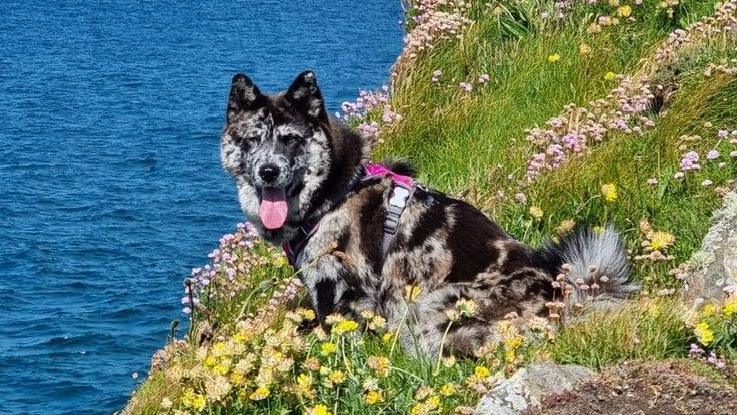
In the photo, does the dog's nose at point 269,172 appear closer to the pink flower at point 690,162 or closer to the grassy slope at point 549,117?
the grassy slope at point 549,117

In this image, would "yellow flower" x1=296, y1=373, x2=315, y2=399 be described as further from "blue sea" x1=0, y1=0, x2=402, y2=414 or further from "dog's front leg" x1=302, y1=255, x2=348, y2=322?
"blue sea" x1=0, y1=0, x2=402, y2=414

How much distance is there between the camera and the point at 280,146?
7500 millimetres

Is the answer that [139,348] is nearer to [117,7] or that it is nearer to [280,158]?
[280,158]

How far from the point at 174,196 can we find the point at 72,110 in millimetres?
7922

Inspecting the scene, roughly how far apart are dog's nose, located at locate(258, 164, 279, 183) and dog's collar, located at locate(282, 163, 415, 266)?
0.36 meters

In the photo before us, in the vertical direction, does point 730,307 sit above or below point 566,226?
below

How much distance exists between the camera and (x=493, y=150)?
33.4ft

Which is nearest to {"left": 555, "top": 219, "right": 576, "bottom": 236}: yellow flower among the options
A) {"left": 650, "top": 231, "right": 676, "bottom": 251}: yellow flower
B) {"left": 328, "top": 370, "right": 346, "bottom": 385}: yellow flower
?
{"left": 650, "top": 231, "right": 676, "bottom": 251}: yellow flower

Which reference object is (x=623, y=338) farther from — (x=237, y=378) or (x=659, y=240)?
(x=237, y=378)

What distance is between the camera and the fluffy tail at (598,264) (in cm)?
671

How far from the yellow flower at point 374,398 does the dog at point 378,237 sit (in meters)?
1.13

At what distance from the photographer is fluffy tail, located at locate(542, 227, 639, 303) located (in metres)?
6.71

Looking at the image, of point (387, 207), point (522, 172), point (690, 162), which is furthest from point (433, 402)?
point (522, 172)

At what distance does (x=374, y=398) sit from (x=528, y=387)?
671 mm
